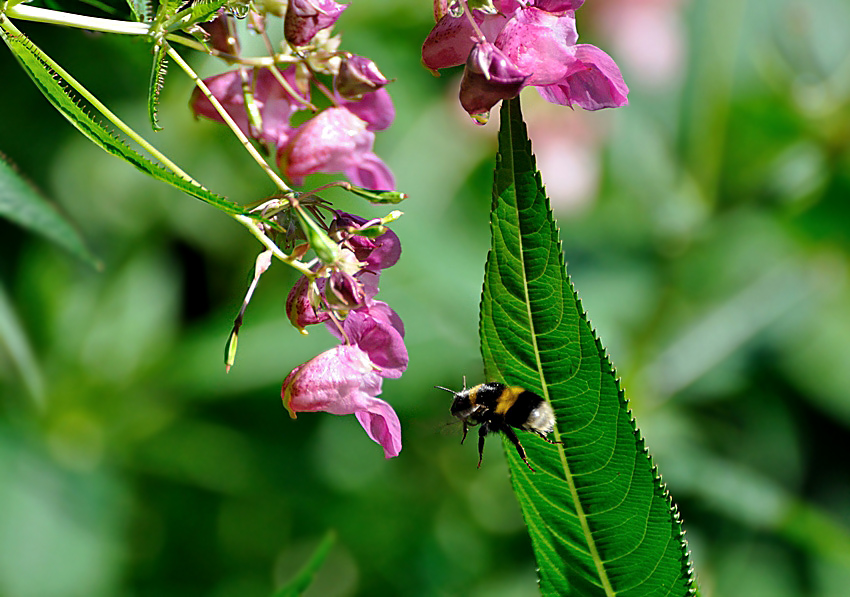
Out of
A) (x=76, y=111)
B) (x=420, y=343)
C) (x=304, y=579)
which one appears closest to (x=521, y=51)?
(x=76, y=111)

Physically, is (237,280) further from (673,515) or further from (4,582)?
(673,515)

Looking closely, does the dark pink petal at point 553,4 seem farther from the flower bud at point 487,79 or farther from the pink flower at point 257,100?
the pink flower at point 257,100

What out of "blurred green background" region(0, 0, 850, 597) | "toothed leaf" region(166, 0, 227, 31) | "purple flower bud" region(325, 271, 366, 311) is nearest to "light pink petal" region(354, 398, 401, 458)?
"purple flower bud" region(325, 271, 366, 311)

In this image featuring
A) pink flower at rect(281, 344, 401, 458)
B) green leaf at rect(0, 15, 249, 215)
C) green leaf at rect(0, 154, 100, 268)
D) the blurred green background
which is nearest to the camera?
green leaf at rect(0, 15, 249, 215)

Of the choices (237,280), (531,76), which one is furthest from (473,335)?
(531,76)

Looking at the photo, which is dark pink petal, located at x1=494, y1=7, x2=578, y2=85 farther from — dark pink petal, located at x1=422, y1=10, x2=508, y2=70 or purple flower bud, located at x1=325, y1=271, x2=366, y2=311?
purple flower bud, located at x1=325, y1=271, x2=366, y2=311
